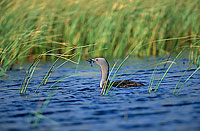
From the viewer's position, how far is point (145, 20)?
12508 millimetres

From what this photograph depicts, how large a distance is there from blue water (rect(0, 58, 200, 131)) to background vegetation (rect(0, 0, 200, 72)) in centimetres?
368

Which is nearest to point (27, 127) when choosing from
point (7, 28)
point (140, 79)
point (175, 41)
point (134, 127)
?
point (134, 127)

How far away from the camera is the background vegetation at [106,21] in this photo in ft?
39.5

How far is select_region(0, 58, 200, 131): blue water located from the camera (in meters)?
5.17

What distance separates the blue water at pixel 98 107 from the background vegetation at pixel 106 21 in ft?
12.1

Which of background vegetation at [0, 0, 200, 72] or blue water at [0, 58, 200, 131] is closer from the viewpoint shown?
blue water at [0, 58, 200, 131]

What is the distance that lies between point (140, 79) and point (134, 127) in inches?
154

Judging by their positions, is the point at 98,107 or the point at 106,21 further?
the point at 106,21

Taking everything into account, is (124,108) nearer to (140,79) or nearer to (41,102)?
(41,102)

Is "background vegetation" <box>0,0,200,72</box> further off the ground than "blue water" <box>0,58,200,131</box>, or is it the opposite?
"background vegetation" <box>0,0,200,72</box>

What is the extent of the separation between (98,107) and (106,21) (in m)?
6.27

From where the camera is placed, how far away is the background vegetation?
12.0 meters

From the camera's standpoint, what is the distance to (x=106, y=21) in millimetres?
12055

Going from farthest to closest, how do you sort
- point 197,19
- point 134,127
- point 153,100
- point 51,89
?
1. point 197,19
2. point 51,89
3. point 153,100
4. point 134,127
